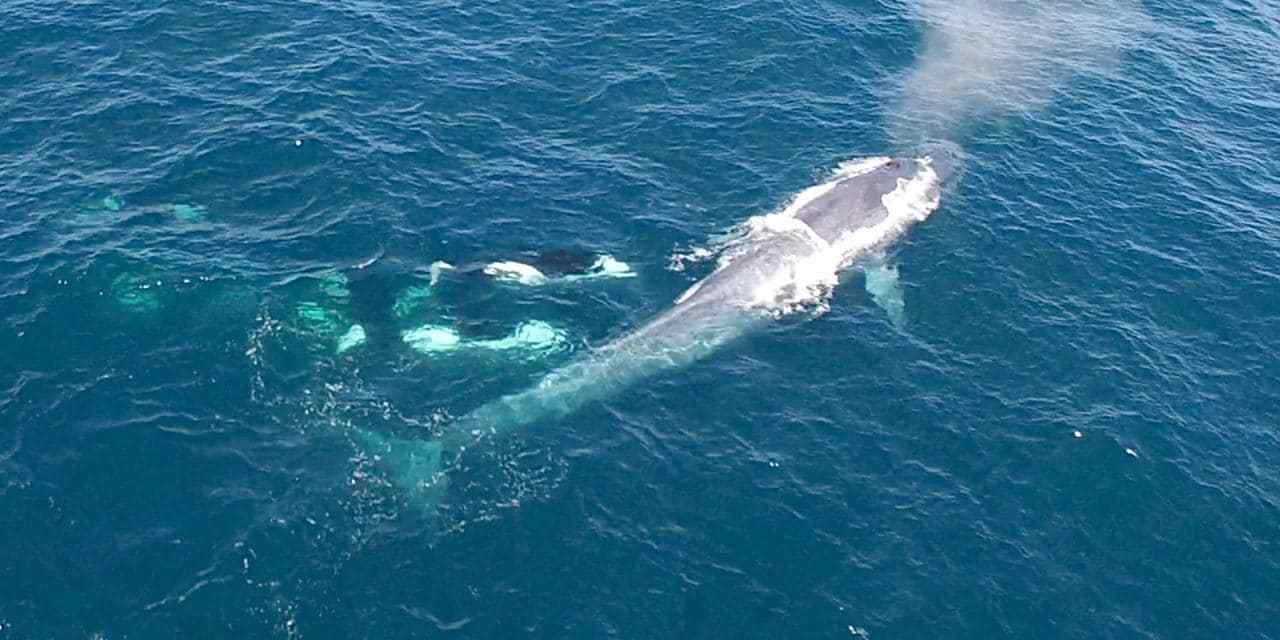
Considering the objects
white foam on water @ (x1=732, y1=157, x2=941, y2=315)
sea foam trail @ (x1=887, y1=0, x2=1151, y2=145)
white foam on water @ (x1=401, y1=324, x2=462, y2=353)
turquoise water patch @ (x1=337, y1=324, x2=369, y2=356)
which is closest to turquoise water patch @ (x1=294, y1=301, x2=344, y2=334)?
turquoise water patch @ (x1=337, y1=324, x2=369, y2=356)

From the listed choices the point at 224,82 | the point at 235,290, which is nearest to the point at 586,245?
the point at 235,290

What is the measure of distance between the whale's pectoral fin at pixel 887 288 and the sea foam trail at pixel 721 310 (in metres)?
1.89

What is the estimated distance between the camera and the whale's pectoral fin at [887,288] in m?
85.5

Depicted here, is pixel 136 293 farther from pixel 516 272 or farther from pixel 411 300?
pixel 516 272

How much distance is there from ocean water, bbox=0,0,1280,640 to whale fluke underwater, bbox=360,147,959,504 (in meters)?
1.18

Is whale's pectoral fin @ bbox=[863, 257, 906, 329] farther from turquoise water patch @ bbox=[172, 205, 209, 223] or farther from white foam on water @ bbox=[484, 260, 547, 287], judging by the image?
turquoise water patch @ bbox=[172, 205, 209, 223]

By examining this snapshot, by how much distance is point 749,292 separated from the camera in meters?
86.0

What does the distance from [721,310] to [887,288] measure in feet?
44.6

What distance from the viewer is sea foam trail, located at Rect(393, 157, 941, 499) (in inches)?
2876

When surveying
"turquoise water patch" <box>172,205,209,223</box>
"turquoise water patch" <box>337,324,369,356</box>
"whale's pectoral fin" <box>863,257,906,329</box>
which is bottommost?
"turquoise water patch" <box>337,324,369,356</box>

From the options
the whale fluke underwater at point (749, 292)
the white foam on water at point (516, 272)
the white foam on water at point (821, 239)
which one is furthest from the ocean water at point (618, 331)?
the white foam on water at point (821, 239)

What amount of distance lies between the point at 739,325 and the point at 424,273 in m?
23.3

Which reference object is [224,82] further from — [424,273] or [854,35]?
[854,35]

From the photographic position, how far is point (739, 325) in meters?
83.3
